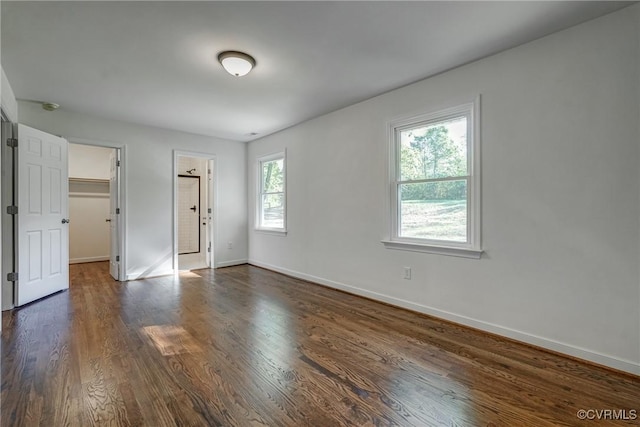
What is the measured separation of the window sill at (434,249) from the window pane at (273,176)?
2.45 m

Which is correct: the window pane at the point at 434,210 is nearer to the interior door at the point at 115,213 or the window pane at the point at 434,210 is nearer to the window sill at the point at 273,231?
the window sill at the point at 273,231

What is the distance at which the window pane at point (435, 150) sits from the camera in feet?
9.65

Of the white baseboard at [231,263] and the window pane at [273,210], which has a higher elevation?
the window pane at [273,210]

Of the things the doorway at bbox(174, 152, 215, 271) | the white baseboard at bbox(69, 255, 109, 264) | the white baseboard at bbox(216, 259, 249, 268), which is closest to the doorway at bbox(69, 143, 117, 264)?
the white baseboard at bbox(69, 255, 109, 264)

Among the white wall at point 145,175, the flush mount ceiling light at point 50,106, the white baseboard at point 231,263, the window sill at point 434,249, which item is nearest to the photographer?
the window sill at point 434,249

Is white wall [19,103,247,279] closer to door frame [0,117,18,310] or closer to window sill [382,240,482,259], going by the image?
door frame [0,117,18,310]

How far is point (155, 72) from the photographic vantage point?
2.98 meters

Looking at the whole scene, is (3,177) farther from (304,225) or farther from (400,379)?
(400,379)

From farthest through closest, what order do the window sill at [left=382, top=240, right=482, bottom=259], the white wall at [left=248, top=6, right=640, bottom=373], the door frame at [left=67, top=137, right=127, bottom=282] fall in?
the door frame at [left=67, top=137, right=127, bottom=282]
the window sill at [left=382, top=240, right=482, bottom=259]
the white wall at [left=248, top=6, right=640, bottom=373]

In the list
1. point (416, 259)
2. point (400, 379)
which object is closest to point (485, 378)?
point (400, 379)

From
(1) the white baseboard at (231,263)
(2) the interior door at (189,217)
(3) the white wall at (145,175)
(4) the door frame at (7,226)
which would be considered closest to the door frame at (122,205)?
(3) the white wall at (145,175)

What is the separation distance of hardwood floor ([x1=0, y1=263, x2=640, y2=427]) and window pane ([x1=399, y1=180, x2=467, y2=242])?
0.87 meters

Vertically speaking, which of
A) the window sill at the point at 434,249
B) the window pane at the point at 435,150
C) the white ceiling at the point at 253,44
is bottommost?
the window sill at the point at 434,249

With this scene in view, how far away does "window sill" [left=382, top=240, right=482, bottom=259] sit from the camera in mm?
2808
